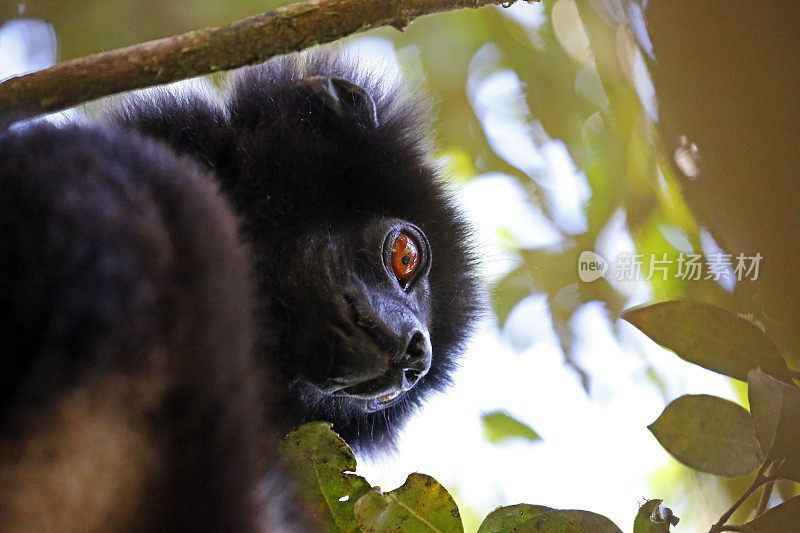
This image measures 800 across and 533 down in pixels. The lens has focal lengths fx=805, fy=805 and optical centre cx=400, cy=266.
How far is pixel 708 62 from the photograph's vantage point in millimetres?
1472

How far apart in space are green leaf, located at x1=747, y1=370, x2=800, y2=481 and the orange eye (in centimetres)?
90

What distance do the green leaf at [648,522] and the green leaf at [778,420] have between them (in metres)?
0.20

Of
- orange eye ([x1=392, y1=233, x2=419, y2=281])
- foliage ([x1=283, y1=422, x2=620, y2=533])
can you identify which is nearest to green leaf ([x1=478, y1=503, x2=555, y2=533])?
foliage ([x1=283, y1=422, x2=620, y2=533])

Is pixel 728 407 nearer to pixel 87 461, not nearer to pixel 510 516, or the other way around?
pixel 510 516

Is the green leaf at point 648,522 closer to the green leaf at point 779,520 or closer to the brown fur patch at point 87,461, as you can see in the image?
the green leaf at point 779,520

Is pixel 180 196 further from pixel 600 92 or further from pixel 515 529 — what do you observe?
pixel 600 92

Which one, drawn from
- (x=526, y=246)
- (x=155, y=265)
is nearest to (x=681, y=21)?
(x=155, y=265)

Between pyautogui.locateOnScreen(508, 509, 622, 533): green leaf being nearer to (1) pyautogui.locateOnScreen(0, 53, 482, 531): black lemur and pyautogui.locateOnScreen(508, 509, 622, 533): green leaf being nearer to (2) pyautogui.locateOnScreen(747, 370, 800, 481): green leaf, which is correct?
(2) pyautogui.locateOnScreen(747, 370, 800, 481): green leaf

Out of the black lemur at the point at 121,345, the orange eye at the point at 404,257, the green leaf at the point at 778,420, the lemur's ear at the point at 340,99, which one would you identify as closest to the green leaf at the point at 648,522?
the green leaf at the point at 778,420

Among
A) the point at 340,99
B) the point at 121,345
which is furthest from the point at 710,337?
the point at 340,99

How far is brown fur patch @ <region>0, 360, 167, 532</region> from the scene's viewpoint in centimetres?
87

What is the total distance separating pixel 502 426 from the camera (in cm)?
325

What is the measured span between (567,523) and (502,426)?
2.05 meters

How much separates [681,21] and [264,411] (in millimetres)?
1107
